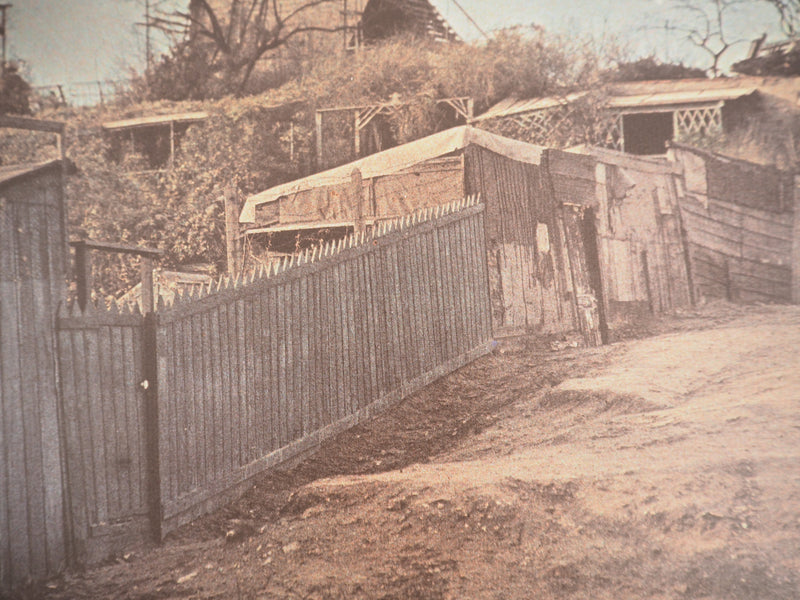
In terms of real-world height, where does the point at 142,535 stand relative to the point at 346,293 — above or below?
below

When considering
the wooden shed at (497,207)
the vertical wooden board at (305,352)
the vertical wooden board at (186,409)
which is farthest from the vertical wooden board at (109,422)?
the wooden shed at (497,207)

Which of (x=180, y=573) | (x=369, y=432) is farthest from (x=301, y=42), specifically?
(x=180, y=573)

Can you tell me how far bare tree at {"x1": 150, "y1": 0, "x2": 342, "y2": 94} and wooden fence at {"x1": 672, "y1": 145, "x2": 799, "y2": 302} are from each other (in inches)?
156

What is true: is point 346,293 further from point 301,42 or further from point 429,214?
point 301,42

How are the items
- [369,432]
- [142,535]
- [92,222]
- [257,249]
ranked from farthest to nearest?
[257,249]
[369,432]
[92,222]
[142,535]

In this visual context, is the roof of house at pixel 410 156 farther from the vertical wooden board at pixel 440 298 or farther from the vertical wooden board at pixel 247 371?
the vertical wooden board at pixel 247 371

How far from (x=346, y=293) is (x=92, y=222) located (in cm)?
180

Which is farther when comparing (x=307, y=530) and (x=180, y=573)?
(x=307, y=530)

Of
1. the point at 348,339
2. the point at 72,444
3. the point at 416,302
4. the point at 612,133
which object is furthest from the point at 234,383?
the point at 612,133

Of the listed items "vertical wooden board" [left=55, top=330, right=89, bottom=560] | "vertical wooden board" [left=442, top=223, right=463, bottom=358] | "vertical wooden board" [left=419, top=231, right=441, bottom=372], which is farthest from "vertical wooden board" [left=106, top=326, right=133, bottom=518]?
"vertical wooden board" [left=442, top=223, right=463, bottom=358]

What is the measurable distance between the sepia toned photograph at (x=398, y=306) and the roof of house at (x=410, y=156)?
34 mm

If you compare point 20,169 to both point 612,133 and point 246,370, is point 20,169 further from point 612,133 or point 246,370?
point 612,133

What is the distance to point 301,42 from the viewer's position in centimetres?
710

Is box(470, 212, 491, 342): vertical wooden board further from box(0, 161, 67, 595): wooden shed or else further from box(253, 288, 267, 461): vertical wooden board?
box(0, 161, 67, 595): wooden shed
